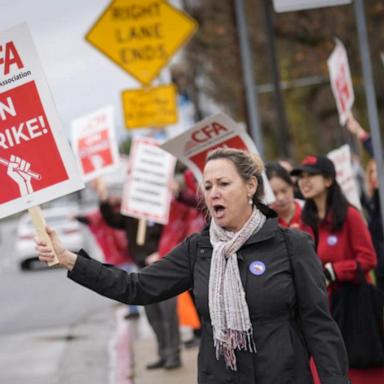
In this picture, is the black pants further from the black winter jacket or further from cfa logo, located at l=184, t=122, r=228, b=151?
the black winter jacket

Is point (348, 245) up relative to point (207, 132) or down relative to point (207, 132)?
down

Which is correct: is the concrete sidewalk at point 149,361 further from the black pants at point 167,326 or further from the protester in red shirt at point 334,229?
the protester in red shirt at point 334,229

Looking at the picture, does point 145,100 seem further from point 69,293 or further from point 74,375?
point 69,293

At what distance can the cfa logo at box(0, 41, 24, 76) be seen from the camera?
4.85 meters

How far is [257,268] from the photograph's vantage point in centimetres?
440

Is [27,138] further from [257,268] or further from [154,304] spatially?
[154,304]

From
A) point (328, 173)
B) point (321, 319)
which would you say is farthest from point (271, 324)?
point (328, 173)


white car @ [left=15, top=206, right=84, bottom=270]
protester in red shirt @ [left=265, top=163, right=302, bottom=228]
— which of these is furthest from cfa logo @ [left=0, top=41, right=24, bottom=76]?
white car @ [left=15, top=206, right=84, bottom=270]

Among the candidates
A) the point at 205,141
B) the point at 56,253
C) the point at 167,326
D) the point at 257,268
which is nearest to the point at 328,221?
the point at 205,141

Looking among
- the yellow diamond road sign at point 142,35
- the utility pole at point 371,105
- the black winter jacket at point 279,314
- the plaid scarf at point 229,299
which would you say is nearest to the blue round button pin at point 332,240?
the utility pole at point 371,105

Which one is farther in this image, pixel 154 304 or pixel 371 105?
pixel 154 304

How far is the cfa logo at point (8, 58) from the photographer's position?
4848 mm

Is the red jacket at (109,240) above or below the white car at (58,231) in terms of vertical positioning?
above

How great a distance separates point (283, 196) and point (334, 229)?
2.04 feet
